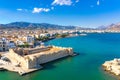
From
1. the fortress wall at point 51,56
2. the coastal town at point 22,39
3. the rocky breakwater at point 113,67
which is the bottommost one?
the rocky breakwater at point 113,67

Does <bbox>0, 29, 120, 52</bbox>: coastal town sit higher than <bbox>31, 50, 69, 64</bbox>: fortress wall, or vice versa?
<bbox>0, 29, 120, 52</bbox>: coastal town

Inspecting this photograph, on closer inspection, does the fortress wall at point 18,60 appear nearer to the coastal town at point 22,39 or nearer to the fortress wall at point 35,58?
the fortress wall at point 35,58

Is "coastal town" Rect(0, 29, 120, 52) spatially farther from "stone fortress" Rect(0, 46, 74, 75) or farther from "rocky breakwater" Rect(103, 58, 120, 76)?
"rocky breakwater" Rect(103, 58, 120, 76)

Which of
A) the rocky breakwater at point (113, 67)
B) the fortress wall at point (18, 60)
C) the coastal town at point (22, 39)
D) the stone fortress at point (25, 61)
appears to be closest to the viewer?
the rocky breakwater at point (113, 67)

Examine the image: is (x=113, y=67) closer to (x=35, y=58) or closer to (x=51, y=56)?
(x=35, y=58)

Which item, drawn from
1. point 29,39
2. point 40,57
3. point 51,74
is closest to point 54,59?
point 40,57

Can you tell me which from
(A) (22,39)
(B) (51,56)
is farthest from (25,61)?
(A) (22,39)

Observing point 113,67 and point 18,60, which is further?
point 18,60

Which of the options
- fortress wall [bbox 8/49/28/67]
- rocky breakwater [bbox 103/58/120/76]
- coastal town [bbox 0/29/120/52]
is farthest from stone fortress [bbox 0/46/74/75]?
rocky breakwater [bbox 103/58/120/76]

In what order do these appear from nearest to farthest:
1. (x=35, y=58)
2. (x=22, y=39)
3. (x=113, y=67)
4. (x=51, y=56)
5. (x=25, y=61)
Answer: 1. (x=113, y=67)
2. (x=25, y=61)
3. (x=35, y=58)
4. (x=51, y=56)
5. (x=22, y=39)

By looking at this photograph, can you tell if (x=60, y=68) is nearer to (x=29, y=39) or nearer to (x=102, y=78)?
(x=102, y=78)

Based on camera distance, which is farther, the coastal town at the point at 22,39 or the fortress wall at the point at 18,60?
the coastal town at the point at 22,39

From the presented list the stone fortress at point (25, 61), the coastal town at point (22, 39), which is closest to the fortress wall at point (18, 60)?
the stone fortress at point (25, 61)
